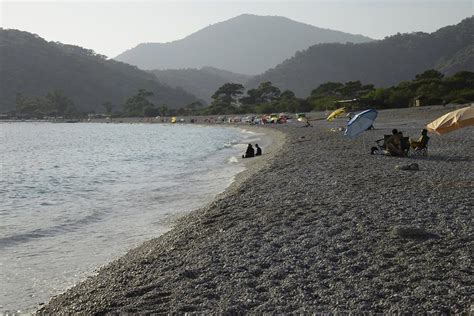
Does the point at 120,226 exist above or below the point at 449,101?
below

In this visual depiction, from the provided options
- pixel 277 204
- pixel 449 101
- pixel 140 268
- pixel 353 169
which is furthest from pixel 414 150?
pixel 449 101

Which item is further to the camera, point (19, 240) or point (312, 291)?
point (19, 240)

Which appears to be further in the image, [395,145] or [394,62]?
[394,62]

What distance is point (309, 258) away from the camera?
657 centimetres

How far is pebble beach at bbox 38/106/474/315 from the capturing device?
5207 mm

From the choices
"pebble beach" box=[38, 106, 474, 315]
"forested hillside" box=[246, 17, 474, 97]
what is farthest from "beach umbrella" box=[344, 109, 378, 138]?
"forested hillside" box=[246, 17, 474, 97]

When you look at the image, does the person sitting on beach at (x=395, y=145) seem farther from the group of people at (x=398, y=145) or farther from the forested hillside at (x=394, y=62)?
the forested hillside at (x=394, y=62)

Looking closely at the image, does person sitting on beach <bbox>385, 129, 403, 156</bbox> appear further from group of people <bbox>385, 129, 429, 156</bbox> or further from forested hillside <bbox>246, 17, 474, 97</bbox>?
forested hillside <bbox>246, 17, 474, 97</bbox>

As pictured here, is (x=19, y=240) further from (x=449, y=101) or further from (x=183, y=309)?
(x=449, y=101)

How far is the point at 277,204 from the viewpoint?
34.7 ft

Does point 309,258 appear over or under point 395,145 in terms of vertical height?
under

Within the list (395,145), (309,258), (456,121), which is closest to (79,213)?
(309,258)

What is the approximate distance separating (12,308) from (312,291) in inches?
157

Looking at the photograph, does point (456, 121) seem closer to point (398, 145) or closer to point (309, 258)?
point (398, 145)
